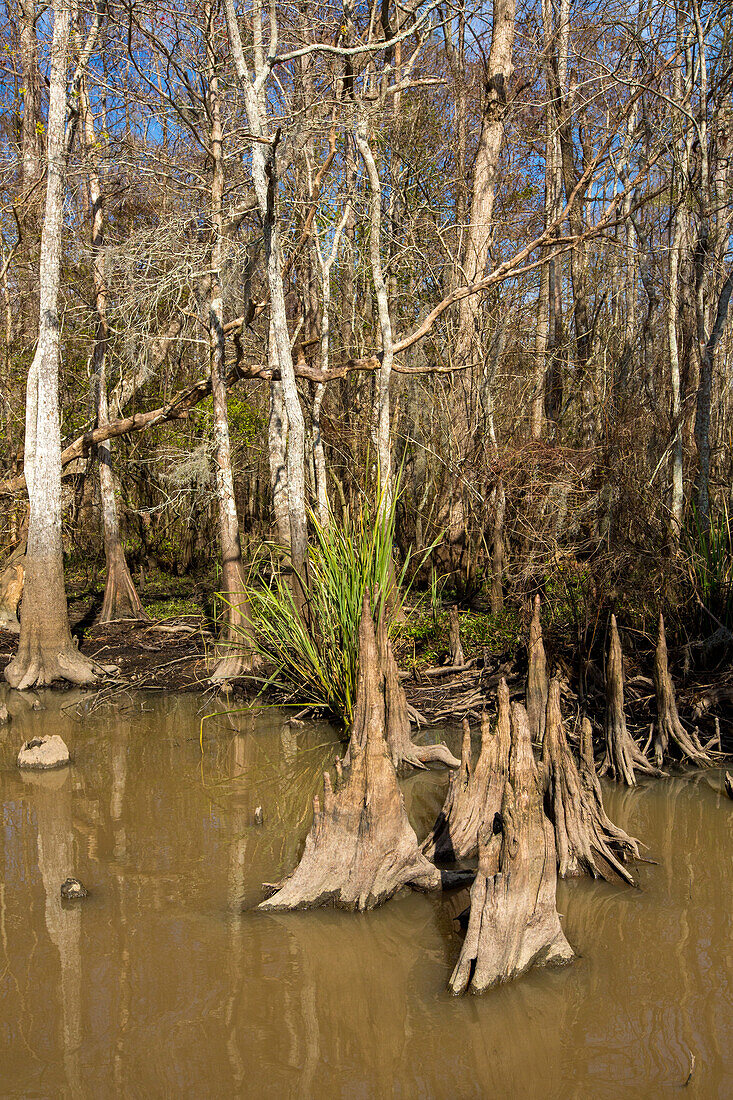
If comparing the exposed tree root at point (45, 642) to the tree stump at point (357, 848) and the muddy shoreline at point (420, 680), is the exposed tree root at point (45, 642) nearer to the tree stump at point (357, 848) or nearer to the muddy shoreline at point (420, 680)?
the muddy shoreline at point (420, 680)

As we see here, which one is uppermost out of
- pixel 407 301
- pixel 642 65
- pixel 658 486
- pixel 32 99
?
pixel 32 99

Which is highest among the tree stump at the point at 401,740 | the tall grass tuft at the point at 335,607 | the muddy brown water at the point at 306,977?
the tall grass tuft at the point at 335,607

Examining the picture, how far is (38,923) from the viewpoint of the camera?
13.3ft

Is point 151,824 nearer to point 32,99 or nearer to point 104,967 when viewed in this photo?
point 104,967

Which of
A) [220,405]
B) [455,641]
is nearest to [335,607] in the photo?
[455,641]

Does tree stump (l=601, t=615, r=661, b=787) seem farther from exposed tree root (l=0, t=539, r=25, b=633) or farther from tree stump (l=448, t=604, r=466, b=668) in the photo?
exposed tree root (l=0, t=539, r=25, b=633)

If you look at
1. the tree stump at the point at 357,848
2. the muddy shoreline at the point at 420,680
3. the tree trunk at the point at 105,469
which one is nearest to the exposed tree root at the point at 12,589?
the muddy shoreline at the point at 420,680

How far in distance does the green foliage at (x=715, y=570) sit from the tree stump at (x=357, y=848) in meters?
3.40

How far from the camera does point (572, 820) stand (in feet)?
14.3

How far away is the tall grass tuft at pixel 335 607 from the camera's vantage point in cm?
608

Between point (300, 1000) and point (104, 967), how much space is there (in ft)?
3.00

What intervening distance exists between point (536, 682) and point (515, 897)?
8.79 ft

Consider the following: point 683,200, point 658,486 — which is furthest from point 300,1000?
point 683,200

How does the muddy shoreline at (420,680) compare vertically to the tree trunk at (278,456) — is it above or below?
below
